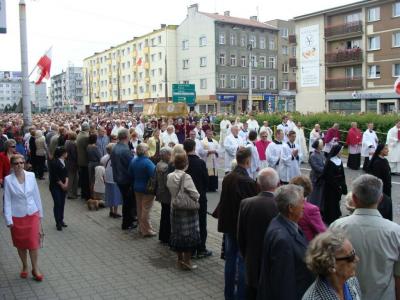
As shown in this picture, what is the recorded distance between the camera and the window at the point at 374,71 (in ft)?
154

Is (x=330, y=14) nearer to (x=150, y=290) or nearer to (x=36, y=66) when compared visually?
(x=36, y=66)

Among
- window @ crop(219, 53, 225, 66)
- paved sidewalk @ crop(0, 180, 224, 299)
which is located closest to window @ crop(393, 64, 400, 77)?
window @ crop(219, 53, 225, 66)

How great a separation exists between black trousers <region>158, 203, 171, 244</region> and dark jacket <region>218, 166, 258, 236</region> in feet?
8.14

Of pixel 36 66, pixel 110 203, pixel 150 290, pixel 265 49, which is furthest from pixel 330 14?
pixel 150 290

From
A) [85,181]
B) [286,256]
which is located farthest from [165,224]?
[286,256]

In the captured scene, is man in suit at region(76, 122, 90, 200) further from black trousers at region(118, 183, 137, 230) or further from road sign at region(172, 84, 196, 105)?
road sign at region(172, 84, 196, 105)

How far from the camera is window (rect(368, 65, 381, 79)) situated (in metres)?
47.0

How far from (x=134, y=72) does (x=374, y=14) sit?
160 feet

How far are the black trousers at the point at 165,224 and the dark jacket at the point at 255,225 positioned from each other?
3.57 metres

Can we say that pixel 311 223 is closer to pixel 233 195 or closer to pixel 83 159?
pixel 233 195

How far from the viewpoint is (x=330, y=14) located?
50.9 metres

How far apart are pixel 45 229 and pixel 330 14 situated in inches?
1864

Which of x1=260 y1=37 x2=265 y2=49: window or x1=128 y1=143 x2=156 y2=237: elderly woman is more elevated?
x1=260 y1=37 x2=265 y2=49: window

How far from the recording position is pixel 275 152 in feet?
38.2
